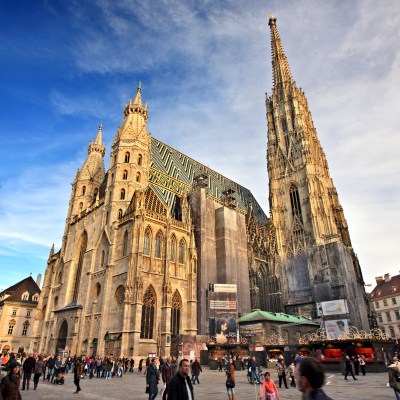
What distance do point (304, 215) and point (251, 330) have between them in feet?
68.3

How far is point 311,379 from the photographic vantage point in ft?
9.70

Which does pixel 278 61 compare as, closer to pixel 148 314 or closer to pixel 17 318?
pixel 148 314

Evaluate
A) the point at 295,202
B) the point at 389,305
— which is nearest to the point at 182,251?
the point at 295,202

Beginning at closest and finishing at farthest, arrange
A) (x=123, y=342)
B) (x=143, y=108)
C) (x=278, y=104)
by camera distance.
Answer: (x=123, y=342), (x=143, y=108), (x=278, y=104)

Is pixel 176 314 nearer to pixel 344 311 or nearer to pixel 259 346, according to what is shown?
pixel 259 346

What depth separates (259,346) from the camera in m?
29.0

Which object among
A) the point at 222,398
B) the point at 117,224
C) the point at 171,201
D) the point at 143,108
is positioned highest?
the point at 143,108

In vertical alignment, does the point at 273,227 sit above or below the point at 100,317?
above

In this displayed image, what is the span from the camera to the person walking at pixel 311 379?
2895mm

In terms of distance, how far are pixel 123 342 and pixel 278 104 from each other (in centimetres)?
4761

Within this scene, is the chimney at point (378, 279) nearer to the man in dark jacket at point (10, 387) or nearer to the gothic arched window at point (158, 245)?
the gothic arched window at point (158, 245)

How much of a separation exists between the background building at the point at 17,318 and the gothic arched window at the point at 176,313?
1139 inches

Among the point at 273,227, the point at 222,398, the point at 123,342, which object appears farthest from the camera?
the point at 273,227

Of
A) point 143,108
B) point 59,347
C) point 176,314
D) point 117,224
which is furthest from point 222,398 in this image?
point 143,108
